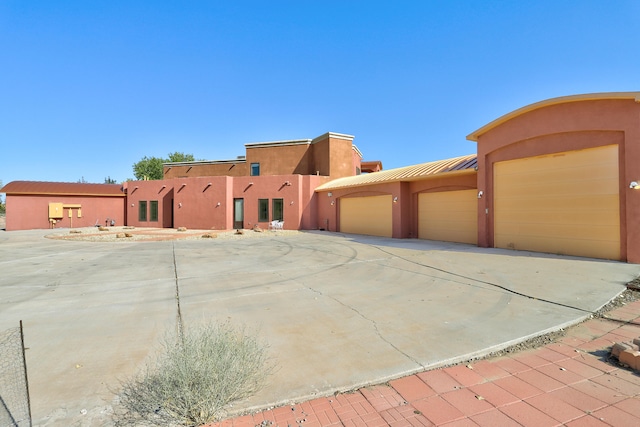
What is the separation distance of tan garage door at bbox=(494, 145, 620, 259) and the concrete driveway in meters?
1.14

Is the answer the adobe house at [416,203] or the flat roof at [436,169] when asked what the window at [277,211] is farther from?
the flat roof at [436,169]

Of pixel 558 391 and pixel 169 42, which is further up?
pixel 169 42

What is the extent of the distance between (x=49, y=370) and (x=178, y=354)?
5.91ft

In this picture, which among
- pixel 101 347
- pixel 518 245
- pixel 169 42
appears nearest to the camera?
pixel 101 347

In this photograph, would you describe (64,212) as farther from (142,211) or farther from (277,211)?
(277,211)

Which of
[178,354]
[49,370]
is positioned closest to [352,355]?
[178,354]

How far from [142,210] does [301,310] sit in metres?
27.8

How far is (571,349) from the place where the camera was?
3365mm

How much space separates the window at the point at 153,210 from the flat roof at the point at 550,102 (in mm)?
25561

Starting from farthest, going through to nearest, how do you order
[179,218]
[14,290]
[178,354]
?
[179,218], [14,290], [178,354]

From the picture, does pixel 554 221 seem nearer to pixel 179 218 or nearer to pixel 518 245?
pixel 518 245

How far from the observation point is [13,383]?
284cm

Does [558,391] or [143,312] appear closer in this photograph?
[558,391]

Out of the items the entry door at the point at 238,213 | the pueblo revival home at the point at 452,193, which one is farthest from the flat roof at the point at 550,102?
the entry door at the point at 238,213
